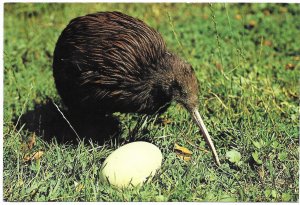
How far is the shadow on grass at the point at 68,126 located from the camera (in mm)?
3979

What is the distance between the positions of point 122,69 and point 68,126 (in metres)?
0.78

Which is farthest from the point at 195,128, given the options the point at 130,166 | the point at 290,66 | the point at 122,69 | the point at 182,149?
the point at 290,66

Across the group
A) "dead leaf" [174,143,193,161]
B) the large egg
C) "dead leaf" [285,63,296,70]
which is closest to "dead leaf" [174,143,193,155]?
"dead leaf" [174,143,193,161]

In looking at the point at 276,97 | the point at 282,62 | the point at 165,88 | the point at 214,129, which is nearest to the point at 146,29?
the point at 165,88

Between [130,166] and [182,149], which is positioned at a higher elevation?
[130,166]

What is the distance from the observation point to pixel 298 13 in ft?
18.6

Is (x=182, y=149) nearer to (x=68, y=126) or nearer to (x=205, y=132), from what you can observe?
(x=205, y=132)

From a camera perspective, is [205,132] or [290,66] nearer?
[205,132]

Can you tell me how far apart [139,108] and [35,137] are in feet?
2.51

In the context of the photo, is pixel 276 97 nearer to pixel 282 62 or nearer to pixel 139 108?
pixel 282 62

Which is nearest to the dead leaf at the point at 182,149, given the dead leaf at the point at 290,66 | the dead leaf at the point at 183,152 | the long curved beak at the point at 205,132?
the dead leaf at the point at 183,152

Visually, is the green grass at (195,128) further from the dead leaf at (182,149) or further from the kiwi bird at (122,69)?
the kiwi bird at (122,69)

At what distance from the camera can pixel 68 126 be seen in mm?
4152

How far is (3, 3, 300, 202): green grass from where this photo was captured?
3412mm
